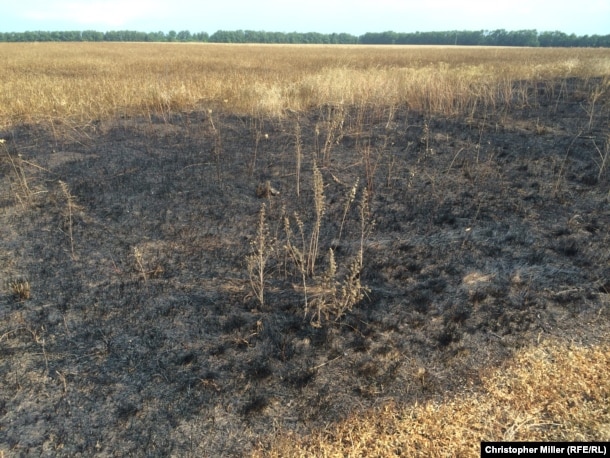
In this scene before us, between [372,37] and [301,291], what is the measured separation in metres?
104

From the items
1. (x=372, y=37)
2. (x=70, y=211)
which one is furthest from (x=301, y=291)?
(x=372, y=37)

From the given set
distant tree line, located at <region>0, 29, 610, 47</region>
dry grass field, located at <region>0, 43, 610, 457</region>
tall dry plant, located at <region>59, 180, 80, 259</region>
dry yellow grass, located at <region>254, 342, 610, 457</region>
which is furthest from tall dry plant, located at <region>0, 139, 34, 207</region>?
distant tree line, located at <region>0, 29, 610, 47</region>

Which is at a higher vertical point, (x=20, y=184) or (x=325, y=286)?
(x=20, y=184)

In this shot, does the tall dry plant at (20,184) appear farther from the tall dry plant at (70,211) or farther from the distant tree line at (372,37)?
the distant tree line at (372,37)

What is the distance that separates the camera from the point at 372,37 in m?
94.1

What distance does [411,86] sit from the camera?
8.45m

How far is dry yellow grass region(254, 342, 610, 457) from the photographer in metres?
1.91

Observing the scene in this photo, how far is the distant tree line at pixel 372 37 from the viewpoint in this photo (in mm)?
72688

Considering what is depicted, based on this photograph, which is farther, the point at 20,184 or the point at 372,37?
the point at 372,37

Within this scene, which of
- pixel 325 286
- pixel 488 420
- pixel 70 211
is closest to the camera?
pixel 488 420

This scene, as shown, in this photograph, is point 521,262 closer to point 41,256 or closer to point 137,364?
point 137,364

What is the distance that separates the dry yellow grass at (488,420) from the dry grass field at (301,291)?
1 cm

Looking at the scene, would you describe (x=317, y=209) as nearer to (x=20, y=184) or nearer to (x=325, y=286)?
(x=325, y=286)

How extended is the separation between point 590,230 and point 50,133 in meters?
7.13
